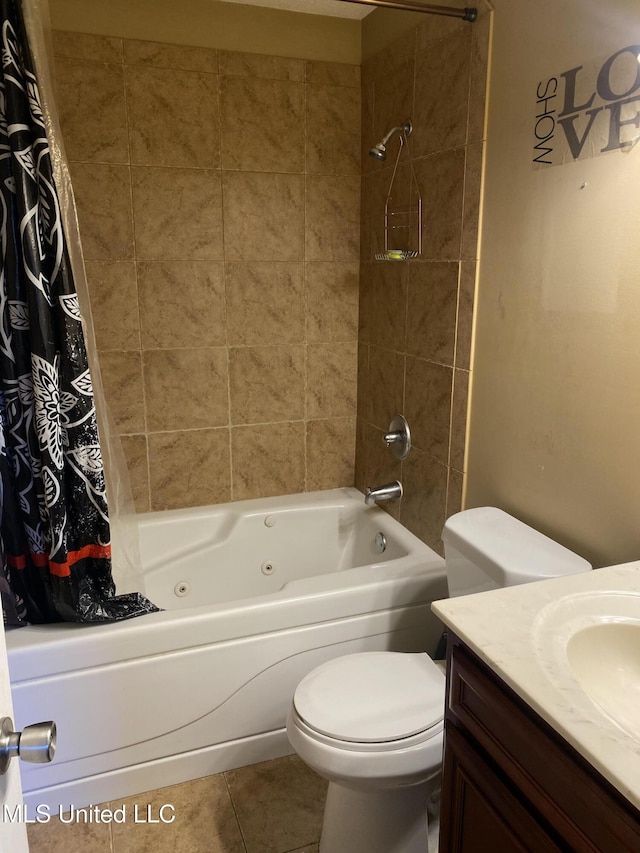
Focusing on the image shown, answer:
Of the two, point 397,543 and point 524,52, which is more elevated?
point 524,52

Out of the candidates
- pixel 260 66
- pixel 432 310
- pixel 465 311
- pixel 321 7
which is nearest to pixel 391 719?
pixel 465 311

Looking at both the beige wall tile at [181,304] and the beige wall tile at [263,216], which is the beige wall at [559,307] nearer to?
the beige wall tile at [263,216]

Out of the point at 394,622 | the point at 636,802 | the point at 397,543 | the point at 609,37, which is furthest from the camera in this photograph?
the point at 397,543

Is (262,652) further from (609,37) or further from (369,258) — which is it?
(609,37)

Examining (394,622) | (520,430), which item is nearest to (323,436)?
(394,622)

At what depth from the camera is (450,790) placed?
1.19 metres

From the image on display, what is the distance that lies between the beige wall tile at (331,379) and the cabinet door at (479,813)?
1800mm

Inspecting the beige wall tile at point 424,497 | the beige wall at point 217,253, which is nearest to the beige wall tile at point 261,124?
the beige wall at point 217,253

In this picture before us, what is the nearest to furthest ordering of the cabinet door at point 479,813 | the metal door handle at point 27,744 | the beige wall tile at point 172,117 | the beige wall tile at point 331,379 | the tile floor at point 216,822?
the metal door handle at point 27,744 < the cabinet door at point 479,813 < the tile floor at point 216,822 < the beige wall tile at point 172,117 < the beige wall tile at point 331,379

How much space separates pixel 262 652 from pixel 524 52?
6.06 ft

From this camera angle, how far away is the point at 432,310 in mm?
2182

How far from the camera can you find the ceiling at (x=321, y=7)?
2385 mm

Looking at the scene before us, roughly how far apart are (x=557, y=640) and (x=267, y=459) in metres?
1.86

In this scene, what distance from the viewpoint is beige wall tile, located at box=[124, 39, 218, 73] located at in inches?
90.8
